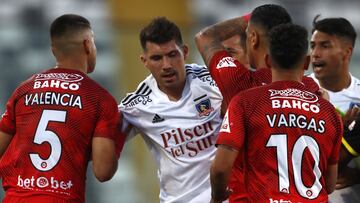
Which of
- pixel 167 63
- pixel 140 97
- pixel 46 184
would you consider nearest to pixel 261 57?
pixel 167 63

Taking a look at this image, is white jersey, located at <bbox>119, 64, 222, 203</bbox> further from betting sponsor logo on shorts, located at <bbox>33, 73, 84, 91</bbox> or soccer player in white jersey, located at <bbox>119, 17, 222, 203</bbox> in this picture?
betting sponsor logo on shorts, located at <bbox>33, 73, 84, 91</bbox>

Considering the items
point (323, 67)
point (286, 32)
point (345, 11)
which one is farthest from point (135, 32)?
point (286, 32)

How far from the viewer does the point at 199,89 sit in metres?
8.94

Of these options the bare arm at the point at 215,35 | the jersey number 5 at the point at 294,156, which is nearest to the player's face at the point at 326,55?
the bare arm at the point at 215,35

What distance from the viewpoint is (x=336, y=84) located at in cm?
949

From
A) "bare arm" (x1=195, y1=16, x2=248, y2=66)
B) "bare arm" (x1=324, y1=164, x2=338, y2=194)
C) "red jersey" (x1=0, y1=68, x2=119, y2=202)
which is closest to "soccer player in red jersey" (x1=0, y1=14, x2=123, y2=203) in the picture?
"red jersey" (x1=0, y1=68, x2=119, y2=202)

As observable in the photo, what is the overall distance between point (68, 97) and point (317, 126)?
1905mm

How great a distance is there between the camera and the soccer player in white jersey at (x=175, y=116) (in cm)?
877

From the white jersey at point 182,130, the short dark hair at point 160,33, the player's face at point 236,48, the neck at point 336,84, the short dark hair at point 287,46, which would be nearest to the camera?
the short dark hair at point 287,46

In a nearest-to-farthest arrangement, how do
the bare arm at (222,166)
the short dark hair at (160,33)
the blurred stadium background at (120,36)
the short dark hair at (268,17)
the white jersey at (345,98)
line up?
the bare arm at (222,166), the short dark hair at (268,17), the short dark hair at (160,33), the white jersey at (345,98), the blurred stadium background at (120,36)

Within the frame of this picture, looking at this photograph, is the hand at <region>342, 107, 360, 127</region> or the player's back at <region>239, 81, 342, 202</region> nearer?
the player's back at <region>239, 81, 342, 202</region>

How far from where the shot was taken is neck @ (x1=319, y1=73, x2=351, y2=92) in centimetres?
948

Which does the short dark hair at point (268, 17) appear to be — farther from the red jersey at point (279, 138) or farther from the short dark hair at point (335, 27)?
the short dark hair at point (335, 27)

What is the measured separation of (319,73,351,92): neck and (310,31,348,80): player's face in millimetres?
52
